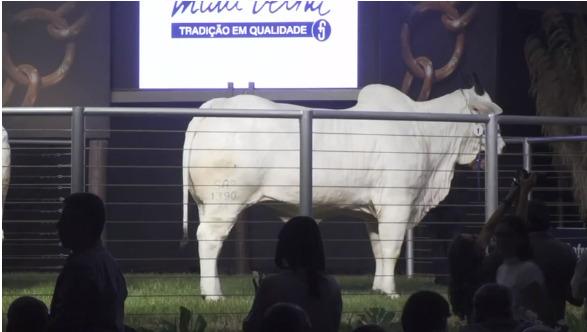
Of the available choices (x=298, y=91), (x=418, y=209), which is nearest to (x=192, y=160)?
(x=418, y=209)

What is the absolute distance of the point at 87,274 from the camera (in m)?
5.21

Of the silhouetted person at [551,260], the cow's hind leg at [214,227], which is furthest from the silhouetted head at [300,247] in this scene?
the cow's hind leg at [214,227]

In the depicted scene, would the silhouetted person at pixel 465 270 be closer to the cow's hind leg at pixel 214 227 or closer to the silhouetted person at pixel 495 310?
the silhouetted person at pixel 495 310

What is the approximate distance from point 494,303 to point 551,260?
5.05ft

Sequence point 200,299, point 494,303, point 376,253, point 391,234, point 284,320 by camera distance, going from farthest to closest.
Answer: point 376,253, point 391,234, point 200,299, point 494,303, point 284,320

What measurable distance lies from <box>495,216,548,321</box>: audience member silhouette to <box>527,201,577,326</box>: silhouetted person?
0.37 meters

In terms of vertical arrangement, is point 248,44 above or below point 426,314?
above

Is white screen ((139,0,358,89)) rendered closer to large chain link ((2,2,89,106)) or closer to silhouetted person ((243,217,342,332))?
large chain link ((2,2,89,106))

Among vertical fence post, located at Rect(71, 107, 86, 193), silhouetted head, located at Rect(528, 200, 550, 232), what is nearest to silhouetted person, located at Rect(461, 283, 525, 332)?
silhouetted head, located at Rect(528, 200, 550, 232)

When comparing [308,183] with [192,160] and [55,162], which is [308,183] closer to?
[192,160]

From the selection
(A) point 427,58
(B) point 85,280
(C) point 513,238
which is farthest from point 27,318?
(A) point 427,58

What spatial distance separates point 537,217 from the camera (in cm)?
700

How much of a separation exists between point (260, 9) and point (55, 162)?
2965 mm

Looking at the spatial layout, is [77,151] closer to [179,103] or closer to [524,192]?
[524,192]
